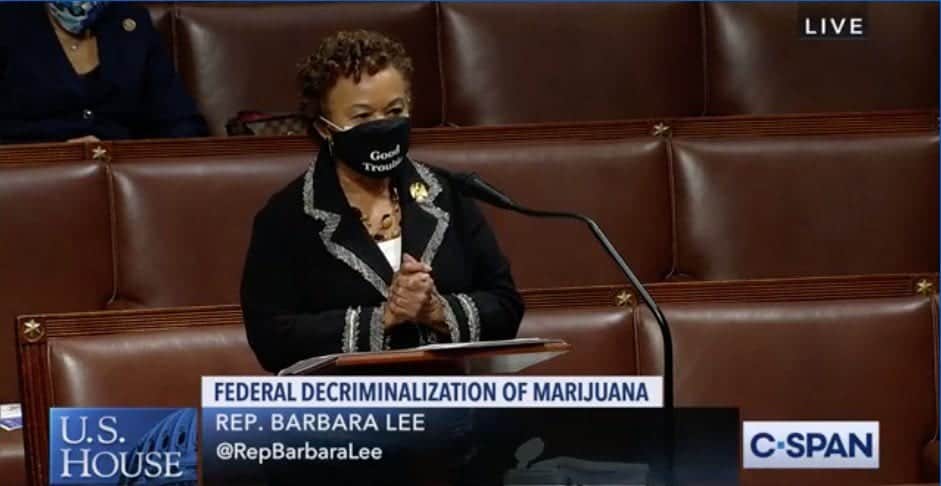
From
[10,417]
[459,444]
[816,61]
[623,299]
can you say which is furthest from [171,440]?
[816,61]

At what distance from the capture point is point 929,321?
3.70 feet

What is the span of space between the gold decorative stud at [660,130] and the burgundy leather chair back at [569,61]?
0.68 feet

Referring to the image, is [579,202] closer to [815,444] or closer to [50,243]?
[50,243]

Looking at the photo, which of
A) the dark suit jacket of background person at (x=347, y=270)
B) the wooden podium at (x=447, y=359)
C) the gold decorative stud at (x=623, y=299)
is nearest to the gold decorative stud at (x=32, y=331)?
the dark suit jacket of background person at (x=347, y=270)

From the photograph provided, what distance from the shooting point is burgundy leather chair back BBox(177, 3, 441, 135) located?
4.95ft

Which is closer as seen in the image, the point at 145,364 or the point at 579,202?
the point at 145,364

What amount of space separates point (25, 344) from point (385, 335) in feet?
0.72

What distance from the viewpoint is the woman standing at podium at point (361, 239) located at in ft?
3.19

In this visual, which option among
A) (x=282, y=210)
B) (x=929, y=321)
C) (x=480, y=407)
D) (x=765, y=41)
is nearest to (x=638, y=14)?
(x=765, y=41)

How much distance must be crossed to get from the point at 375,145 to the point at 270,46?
22.2 inches

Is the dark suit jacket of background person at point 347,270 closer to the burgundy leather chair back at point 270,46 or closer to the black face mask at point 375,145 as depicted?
the black face mask at point 375,145

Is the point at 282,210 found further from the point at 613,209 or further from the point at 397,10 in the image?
the point at 397,10

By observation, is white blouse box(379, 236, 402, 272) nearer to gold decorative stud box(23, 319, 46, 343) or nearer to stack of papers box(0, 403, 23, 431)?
gold decorative stud box(23, 319, 46, 343)

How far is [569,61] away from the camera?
1.54 m
